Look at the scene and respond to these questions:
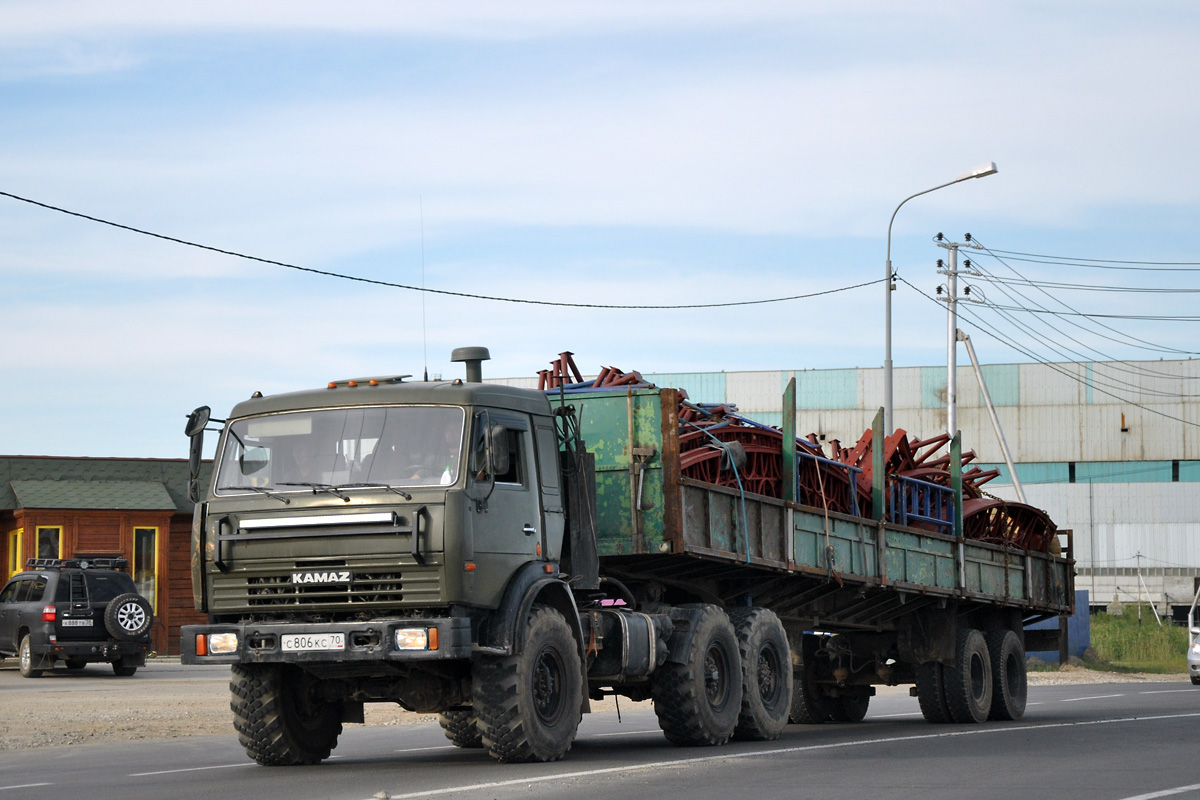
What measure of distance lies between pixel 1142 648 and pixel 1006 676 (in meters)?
23.9

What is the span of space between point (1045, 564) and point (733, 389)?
49.4 meters

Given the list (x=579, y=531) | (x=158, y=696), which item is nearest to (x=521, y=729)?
(x=579, y=531)

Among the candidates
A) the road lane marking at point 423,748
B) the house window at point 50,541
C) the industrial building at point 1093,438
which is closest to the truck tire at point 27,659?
the house window at point 50,541

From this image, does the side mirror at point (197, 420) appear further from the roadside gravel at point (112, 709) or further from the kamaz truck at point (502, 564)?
the roadside gravel at point (112, 709)

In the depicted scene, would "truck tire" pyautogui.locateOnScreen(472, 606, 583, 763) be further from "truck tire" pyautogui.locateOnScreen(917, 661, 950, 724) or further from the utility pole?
the utility pole

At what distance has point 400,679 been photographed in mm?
11750

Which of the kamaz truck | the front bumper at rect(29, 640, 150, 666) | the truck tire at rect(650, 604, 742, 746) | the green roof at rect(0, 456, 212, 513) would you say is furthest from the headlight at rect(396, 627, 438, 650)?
the green roof at rect(0, 456, 212, 513)

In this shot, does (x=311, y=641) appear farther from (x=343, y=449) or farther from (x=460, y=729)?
(x=460, y=729)

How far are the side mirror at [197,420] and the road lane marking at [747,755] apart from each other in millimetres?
3479

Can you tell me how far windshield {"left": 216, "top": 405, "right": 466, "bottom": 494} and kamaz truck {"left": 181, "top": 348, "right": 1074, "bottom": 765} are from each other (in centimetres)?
2

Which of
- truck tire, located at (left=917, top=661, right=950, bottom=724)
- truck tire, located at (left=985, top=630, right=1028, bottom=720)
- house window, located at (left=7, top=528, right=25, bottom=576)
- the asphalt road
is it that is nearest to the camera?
the asphalt road

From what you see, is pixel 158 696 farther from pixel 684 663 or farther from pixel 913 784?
pixel 913 784

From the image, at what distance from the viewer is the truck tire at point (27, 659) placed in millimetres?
26750

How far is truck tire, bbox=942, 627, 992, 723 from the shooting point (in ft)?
58.5
